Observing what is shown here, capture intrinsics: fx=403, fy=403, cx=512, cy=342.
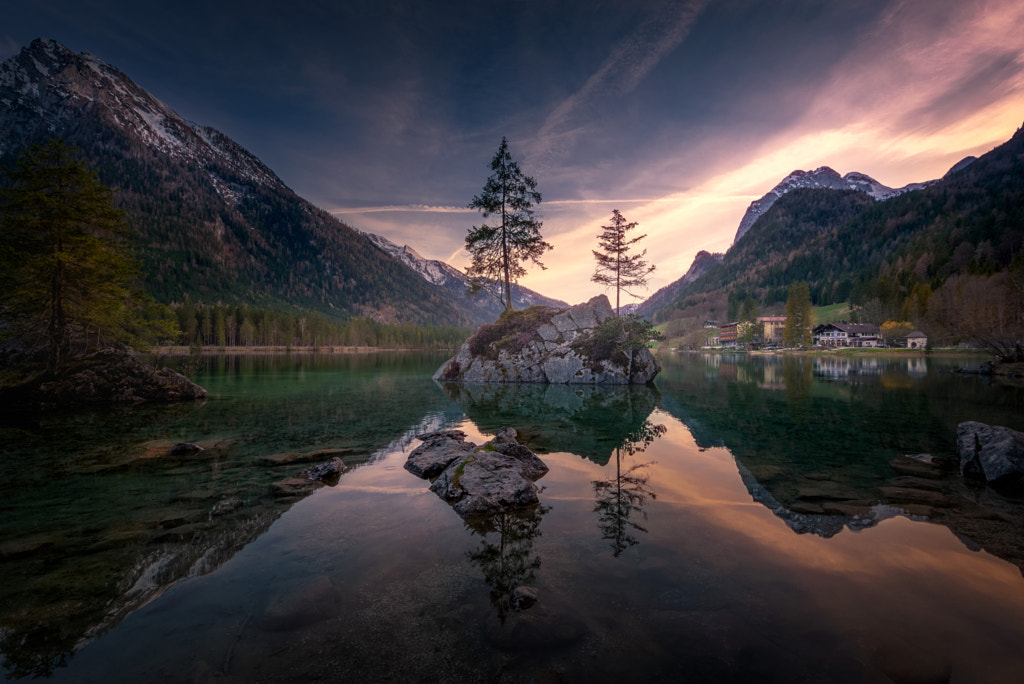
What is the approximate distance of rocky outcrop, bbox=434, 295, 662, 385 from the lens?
39.4 metres

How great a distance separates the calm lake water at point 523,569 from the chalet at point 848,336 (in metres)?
146

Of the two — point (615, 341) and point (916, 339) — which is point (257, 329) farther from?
point (916, 339)

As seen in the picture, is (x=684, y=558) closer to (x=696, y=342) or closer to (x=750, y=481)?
(x=750, y=481)

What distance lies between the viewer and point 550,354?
41.5 m

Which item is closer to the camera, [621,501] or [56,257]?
[621,501]

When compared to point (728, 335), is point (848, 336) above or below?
below

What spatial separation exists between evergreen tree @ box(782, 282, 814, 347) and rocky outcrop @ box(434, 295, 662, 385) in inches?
4273

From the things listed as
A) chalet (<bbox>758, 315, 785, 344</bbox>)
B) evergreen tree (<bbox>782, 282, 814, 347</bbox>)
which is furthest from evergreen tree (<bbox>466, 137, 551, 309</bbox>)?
chalet (<bbox>758, 315, 785, 344</bbox>)

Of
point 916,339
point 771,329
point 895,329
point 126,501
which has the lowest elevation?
point 126,501

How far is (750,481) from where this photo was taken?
1173 centimetres

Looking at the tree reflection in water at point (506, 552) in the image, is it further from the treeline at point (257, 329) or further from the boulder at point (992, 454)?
the treeline at point (257, 329)

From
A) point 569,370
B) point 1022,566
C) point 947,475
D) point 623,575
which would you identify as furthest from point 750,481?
point 569,370

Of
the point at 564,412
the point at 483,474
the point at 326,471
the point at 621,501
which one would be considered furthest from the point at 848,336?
the point at 326,471

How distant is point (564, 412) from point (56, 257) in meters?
30.8
